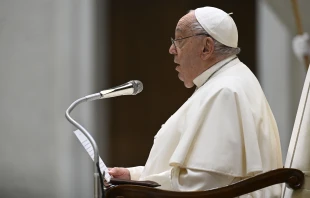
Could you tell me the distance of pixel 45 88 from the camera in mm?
8062

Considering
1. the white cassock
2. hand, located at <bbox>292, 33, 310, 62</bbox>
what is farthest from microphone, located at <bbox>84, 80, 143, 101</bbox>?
hand, located at <bbox>292, 33, 310, 62</bbox>

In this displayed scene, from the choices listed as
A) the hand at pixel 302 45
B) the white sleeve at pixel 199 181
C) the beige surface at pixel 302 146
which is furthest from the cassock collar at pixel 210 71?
the hand at pixel 302 45

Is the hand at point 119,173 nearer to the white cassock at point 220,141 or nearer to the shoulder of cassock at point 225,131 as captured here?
the white cassock at point 220,141

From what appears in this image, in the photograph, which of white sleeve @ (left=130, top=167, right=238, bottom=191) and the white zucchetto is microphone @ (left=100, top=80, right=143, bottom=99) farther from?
the white zucchetto

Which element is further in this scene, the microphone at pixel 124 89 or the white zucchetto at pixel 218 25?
the white zucchetto at pixel 218 25

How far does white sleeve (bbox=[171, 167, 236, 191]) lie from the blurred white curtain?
152 inches

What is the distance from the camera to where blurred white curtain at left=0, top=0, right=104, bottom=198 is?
25.9 feet

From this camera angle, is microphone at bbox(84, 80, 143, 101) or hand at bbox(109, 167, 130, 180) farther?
hand at bbox(109, 167, 130, 180)

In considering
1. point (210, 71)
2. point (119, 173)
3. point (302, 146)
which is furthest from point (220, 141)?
point (119, 173)

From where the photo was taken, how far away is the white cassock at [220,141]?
4020 mm

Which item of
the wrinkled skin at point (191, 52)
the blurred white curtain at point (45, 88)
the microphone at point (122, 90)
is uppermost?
the wrinkled skin at point (191, 52)

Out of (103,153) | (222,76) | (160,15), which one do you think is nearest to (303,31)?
(160,15)

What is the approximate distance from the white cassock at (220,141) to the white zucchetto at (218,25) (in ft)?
0.61

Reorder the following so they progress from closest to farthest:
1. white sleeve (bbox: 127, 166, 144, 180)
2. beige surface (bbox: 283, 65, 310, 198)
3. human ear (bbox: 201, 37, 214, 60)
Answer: beige surface (bbox: 283, 65, 310, 198)
human ear (bbox: 201, 37, 214, 60)
white sleeve (bbox: 127, 166, 144, 180)
